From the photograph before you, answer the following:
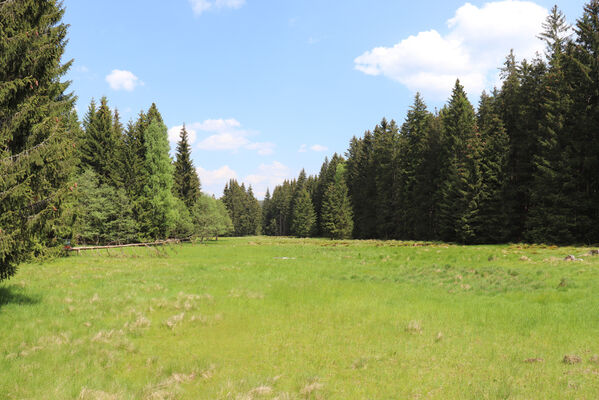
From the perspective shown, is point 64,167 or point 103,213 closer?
point 64,167

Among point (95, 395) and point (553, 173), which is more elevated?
point (553, 173)

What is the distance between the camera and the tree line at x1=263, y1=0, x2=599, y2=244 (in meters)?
35.6

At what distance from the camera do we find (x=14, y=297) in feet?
39.1

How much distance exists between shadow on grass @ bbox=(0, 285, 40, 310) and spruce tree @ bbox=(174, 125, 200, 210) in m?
47.9

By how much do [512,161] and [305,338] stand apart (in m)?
50.6

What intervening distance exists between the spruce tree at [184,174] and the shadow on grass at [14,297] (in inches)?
1887

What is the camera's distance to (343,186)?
86750 millimetres

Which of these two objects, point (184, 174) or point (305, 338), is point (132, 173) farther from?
point (305, 338)

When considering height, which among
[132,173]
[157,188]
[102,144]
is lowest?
[157,188]

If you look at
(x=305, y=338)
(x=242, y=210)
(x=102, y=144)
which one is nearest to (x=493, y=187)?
(x=305, y=338)

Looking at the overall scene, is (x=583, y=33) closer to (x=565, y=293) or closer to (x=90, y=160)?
(x=565, y=293)

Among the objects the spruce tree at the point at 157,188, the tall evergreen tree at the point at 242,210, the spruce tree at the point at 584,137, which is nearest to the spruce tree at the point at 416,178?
the spruce tree at the point at 584,137

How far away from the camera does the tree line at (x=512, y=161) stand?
35562 mm

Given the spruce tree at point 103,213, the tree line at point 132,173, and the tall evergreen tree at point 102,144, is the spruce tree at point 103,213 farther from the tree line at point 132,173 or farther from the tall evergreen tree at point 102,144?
the tall evergreen tree at point 102,144
